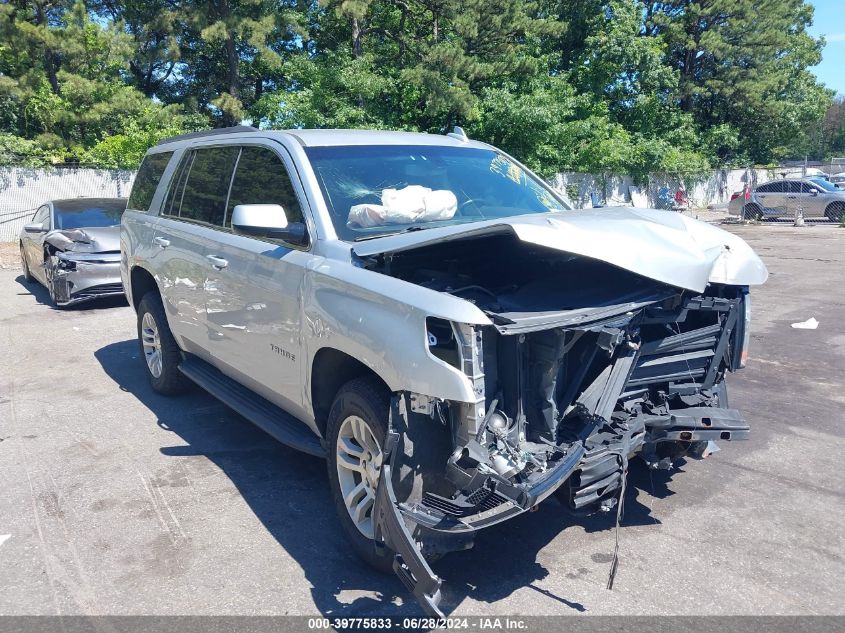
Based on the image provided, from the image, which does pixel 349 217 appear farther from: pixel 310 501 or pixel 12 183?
pixel 12 183

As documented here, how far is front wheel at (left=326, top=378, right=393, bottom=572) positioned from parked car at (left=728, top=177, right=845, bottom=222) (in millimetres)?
25342

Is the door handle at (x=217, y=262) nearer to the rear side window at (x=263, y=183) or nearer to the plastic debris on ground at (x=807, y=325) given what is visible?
the rear side window at (x=263, y=183)

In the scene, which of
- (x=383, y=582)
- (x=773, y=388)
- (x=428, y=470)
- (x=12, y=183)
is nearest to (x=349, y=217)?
(x=428, y=470)

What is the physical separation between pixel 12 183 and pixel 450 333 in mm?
23102

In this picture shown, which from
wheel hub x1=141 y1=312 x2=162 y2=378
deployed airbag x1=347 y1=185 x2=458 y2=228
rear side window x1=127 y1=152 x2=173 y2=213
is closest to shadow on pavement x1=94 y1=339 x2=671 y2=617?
wheel hub x1=141 y1=312 x2=162 y2=378

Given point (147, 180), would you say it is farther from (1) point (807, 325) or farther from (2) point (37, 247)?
(1) point (807, 325)

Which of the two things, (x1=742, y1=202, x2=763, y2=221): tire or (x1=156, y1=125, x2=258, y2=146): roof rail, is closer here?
(x1=156, y1=125, x2=258, y2=146): roof rail

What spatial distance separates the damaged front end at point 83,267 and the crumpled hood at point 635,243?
789 centimetres

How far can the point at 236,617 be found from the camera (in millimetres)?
3281

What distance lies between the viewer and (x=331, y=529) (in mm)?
4066

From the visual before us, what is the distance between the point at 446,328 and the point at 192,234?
118 inches

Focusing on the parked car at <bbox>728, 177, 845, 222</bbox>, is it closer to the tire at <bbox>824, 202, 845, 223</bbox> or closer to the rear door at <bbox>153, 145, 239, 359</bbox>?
the tire at <bbox>824, 202, 845, 223</bbox>

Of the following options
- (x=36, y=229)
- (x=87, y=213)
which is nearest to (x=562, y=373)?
(x=87, y=213)

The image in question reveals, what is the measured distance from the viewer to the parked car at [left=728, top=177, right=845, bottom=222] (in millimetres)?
24688
